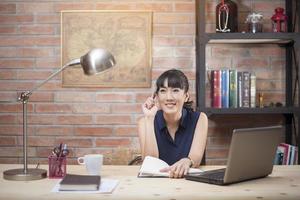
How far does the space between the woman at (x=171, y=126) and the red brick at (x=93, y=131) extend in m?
0.92

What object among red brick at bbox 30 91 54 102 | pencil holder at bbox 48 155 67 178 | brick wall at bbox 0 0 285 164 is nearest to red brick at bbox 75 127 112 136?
brick wall at bbox 0 0 285 164

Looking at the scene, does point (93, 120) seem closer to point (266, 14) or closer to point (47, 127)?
point (47, 127)

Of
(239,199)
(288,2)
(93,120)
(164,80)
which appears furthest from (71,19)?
(239,199)

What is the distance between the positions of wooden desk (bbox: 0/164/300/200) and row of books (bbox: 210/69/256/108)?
1253 millimetres

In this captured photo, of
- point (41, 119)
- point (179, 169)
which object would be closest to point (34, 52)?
point (41, 119)

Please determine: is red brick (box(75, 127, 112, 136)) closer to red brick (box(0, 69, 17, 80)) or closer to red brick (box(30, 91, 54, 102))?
red brick (box(30, 91, 54, 102))

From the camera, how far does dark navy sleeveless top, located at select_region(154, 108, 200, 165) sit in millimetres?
2461

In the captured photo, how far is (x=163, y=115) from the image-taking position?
253cm

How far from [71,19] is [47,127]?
81 cm

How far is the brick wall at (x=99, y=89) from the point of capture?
11.1 ft

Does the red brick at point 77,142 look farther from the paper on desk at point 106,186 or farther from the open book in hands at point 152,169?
the paper on desk at point 106,186

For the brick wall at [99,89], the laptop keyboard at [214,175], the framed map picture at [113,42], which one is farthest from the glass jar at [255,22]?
the laptop keyboard at [214,175]

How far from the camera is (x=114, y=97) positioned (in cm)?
340

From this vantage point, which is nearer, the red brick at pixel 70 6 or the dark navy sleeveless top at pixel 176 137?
the dark navy sleeveless top at pixel 176 137
